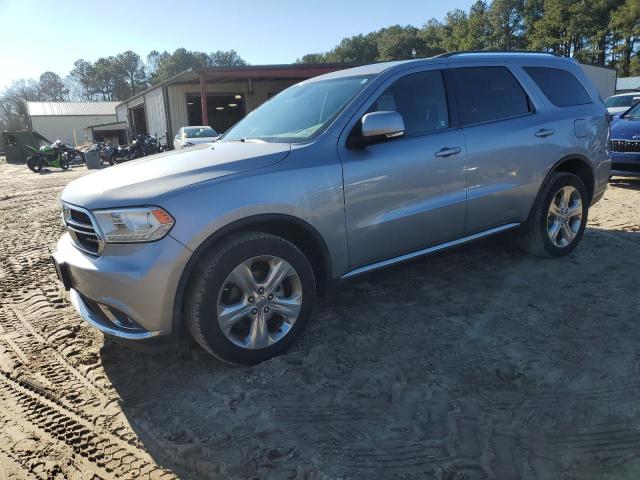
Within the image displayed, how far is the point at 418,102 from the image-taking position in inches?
144

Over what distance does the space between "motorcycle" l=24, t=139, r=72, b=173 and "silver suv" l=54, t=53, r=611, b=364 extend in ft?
66.8

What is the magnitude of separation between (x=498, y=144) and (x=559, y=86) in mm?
1244

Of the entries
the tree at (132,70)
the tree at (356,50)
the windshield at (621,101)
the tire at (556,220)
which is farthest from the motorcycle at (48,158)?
the tree at (132,70)

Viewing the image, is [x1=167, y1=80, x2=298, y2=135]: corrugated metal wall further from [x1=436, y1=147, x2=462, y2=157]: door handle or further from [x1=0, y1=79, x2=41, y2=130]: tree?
[x1=0, y1=79, x2=41, y2=130]: tree

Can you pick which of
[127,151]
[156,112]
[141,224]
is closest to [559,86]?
[141,224]

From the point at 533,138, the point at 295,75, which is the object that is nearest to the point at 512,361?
the point at 533,138

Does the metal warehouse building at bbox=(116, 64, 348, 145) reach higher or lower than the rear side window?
Result: higher

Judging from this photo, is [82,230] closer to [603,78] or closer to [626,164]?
[626,164]

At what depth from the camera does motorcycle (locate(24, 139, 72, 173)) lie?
20734 mm

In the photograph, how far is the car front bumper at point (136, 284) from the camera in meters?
2.54

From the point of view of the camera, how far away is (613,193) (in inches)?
316

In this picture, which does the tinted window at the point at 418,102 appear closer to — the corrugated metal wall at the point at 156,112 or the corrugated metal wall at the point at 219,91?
the corrugated metal wall at the point at 219,91

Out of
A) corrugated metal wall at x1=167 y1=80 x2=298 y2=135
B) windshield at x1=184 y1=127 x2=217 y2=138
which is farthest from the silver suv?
corrugated metal wall at x1=167 y1=80 x2=298 y2=135

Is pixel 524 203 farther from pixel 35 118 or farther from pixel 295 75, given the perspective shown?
pixel 35 118
